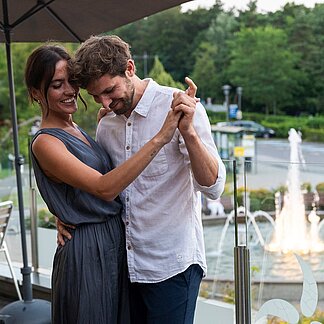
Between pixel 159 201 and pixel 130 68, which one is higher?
pixel 130 68

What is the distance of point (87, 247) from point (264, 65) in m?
30.4

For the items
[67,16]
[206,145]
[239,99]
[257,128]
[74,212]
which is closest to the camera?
[206,145]

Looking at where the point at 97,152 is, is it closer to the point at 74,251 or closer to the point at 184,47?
the point at 74,251

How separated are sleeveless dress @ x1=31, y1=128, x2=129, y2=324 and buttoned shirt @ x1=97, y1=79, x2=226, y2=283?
0.05m

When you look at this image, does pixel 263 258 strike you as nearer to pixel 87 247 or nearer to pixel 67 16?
pixel 67 16

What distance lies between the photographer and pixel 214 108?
31547mm

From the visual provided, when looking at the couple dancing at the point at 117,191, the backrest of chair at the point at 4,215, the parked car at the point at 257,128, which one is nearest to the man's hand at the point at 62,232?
the couple dancing at the point at 117,191

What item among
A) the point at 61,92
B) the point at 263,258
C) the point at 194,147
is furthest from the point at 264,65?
the point at 194,147

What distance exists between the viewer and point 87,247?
5.87ft

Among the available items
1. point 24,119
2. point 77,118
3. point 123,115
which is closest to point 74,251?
point 123,115

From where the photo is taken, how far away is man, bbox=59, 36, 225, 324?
1628 millimetres

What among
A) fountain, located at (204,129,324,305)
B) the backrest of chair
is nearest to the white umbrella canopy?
fountain, located at (204,129,324,305)

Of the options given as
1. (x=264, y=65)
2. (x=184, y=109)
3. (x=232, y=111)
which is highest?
A: (x=264, y=65)

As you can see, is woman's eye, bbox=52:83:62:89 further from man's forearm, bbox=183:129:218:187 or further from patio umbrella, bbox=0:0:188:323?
patio umbrella, bbox=0:0:188:323
